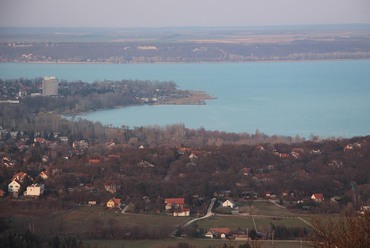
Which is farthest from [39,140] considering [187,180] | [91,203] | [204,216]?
[204,216]

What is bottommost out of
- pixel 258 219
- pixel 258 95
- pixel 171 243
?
pixel 258 95

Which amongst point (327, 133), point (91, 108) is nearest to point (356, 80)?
point (91, 108)

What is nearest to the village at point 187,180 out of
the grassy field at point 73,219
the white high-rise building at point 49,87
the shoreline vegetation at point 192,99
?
the grassy field at point 73,219

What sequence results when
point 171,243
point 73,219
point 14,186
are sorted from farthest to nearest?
point 14,186 → point 73,219 → point 171,243

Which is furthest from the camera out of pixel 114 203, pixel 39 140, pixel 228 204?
pixel 39 140

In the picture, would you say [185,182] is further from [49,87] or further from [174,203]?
[49,87]

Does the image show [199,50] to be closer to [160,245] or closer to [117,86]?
[117,86]

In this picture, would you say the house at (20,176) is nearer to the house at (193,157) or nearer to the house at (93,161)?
the house at (93,161)

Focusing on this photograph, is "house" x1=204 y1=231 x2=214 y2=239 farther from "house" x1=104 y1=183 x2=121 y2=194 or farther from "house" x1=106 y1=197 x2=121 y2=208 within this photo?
"house" x1=104 y1=183 x2=121 y2=194
